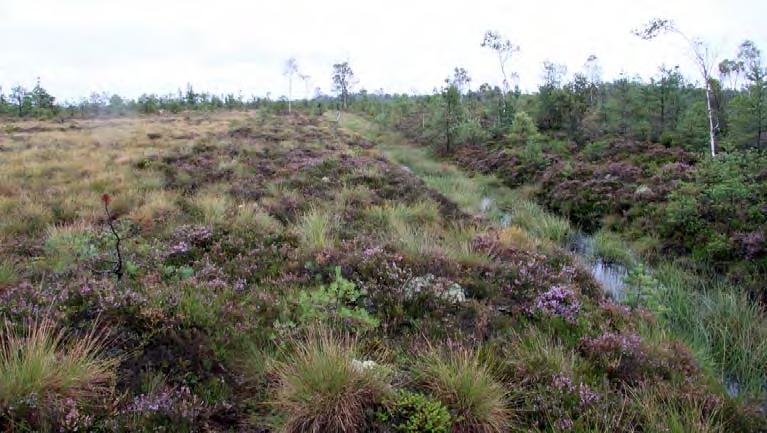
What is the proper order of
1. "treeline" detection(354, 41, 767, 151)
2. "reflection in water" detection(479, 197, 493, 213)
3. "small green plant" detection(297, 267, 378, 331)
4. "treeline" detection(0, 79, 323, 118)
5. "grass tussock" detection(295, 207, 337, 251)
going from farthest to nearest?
"treeline" detection(0, 79, 323, 118), "treeline" detection(354, 41, 767, 151), "reflection in water" detection(479, 197, 493, 213), "grass tussock" detection(295, 207, 337, 251), "small green plant" detection(297, 267, 378, 331)

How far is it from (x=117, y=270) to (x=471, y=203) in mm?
9737

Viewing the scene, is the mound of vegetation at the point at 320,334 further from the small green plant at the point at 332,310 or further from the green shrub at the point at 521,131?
the green shrub at the point at 521,131

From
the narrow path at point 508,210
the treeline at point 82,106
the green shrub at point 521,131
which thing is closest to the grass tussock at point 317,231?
the narrow path at point 508,210

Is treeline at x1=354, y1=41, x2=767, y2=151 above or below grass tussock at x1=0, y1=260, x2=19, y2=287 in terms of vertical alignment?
above

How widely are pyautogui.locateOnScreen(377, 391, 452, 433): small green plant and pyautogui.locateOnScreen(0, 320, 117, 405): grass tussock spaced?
1.99 m

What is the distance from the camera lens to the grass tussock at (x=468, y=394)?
3.00m

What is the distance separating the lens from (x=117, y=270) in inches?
195

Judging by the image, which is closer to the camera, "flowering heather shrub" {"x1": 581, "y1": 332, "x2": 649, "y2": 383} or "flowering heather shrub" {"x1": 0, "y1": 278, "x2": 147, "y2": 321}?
"flowering heather shrub" {"x1": 0, "y1": 278, "x2": 147, "y2": 321}

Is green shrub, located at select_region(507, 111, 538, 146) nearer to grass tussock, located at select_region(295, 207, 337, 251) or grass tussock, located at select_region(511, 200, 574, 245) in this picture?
grass tussock, located at select_region(511, 200, 574, 245)

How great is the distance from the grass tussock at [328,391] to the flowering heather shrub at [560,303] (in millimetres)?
2530

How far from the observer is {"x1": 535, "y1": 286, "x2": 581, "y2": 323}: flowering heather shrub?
4.86 meters

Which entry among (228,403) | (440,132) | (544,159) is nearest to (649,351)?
(228,403)

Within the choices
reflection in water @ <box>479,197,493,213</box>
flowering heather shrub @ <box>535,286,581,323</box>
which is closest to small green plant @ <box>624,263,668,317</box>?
flowering heather shrub @ <box>535,286,581,323</box>

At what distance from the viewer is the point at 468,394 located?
3109mm
